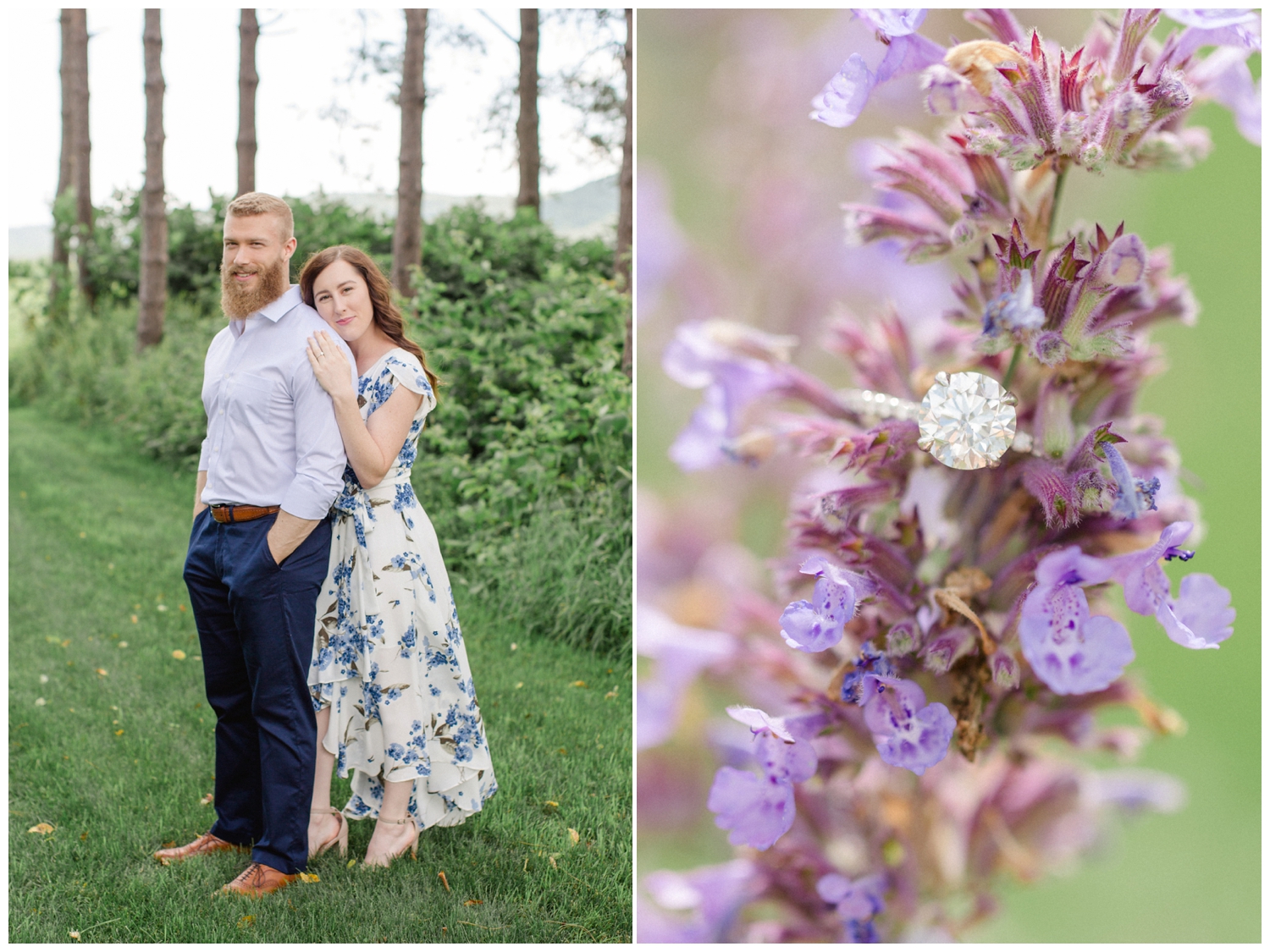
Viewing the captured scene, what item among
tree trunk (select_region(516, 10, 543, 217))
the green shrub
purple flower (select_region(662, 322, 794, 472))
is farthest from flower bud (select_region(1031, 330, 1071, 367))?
tree trunk (select_region(516, 10, 543, 217))

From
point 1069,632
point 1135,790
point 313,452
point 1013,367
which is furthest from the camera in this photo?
point 313,452

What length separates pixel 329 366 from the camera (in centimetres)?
175

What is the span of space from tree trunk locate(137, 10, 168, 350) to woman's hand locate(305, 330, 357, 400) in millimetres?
2789

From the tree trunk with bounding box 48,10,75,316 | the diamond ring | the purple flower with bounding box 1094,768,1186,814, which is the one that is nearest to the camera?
the diamond ring

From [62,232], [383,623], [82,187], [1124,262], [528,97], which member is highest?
[82,187]

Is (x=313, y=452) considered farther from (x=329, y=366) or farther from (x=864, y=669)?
(x=864, y=669)

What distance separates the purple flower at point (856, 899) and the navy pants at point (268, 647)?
1175 millimetres

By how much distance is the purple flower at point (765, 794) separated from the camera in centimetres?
110

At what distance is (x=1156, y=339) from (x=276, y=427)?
1625 mm

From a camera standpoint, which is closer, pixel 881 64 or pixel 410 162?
pixel 881 64

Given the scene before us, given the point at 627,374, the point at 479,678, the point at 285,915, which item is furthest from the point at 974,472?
the point at 627,374

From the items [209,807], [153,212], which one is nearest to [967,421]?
[209,807]

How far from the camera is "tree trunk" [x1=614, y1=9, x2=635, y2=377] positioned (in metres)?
2.75

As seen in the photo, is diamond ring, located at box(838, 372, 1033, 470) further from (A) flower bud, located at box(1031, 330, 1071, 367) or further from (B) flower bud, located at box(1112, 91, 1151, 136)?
(B) flower bud, located at box(1112, 91, 1151, 136)
